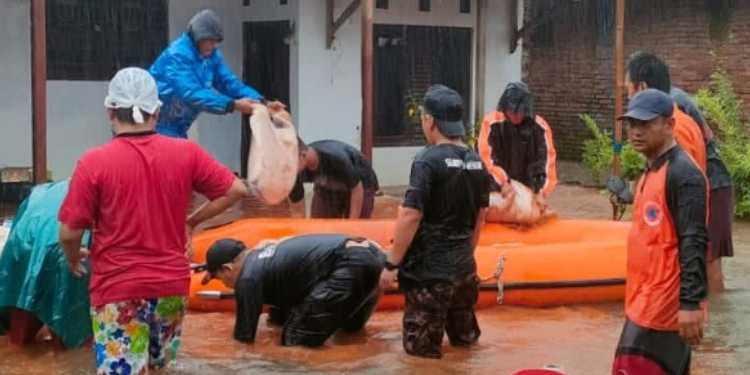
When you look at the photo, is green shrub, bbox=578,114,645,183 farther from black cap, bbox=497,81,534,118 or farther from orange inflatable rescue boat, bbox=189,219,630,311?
orange inflatable rescue boat, bbox=189,219,630,311

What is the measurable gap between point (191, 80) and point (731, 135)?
28.4ft

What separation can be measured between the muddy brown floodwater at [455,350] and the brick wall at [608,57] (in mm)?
9560

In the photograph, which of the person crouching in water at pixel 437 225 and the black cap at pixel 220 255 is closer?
the person crouching in water at pixel 437 225

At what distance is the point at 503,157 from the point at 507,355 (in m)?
2.63

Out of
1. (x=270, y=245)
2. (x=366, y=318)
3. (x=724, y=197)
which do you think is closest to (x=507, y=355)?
(x=366, y=318)

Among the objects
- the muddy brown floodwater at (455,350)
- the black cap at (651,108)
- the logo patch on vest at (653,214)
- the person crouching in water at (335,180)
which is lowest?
the muddy brown floodwater at (455,350)

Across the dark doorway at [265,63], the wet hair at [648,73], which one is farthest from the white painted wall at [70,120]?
the wet hair at [648,73]

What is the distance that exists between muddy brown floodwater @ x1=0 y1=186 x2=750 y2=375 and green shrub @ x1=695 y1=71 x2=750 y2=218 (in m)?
5.55

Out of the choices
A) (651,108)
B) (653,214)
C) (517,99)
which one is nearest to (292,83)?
(517,99)

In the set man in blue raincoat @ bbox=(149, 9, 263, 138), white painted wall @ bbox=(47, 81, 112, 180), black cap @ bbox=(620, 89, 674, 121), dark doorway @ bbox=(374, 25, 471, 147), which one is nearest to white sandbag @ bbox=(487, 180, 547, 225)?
man in blue raincoat @ bbox=(149, 9, 263, 138)

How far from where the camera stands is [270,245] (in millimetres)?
Answer: 6922

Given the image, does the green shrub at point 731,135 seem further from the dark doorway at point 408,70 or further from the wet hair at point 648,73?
the wet hair at point 648,73

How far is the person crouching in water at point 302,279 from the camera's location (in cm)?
670

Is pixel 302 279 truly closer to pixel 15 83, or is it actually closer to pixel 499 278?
pixel 499 278
